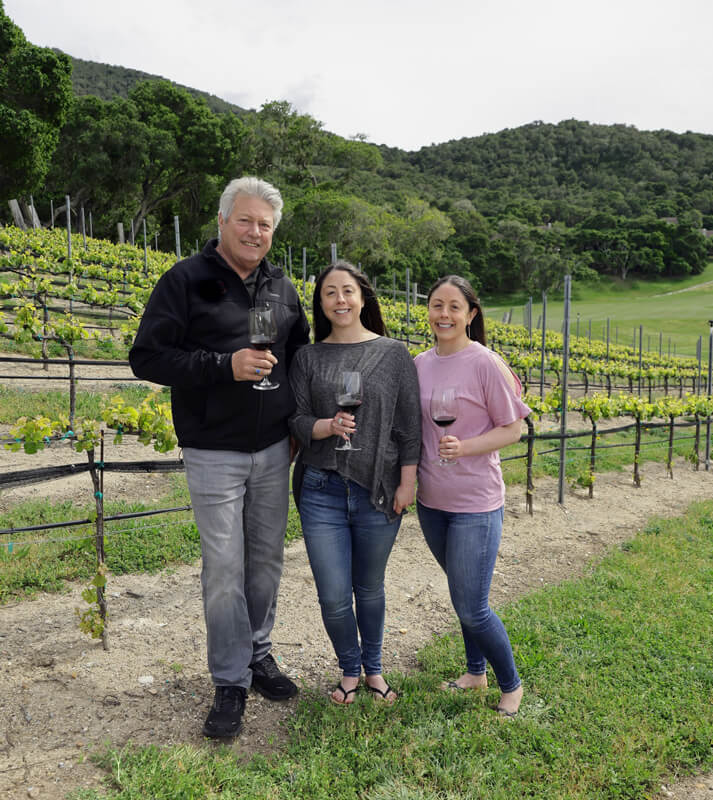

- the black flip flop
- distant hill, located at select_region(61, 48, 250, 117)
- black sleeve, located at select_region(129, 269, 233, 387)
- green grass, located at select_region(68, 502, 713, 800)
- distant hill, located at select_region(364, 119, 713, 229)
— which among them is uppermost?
distant hill, located at select_region(61, 48, 250, 117)

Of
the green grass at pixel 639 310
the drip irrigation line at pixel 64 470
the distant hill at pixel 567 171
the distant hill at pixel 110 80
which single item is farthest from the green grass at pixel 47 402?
the distant hill at pixel 110 80

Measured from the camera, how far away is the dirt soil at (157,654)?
252cm

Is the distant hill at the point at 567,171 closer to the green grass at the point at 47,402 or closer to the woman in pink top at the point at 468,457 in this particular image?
the green grass at the point at 47,402

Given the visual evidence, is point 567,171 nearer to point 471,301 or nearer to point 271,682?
point 471,301

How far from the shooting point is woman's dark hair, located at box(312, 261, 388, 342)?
2.66m

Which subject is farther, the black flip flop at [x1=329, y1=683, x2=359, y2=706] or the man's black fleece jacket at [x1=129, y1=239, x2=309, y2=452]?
the black flip flop at [x1=329, y1=683, x2=359, y2=706]

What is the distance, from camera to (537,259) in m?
55.8

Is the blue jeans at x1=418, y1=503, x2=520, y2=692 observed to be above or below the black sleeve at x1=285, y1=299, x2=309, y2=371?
below

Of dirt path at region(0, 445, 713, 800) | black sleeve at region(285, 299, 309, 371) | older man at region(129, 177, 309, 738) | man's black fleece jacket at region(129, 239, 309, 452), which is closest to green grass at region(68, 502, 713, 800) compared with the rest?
dirt path at region(0, 445, 713, 800)

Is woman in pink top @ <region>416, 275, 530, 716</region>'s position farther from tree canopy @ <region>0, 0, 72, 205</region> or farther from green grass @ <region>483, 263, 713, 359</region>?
green grass @ <region>483, 263, 713, 359</region>

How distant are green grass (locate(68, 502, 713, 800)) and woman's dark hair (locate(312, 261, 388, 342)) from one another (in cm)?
169

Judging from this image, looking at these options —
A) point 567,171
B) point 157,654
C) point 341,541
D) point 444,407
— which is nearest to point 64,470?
point 157,654

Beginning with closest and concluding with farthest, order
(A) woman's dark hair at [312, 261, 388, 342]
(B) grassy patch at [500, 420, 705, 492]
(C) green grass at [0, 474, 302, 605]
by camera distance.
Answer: (A) woman's dark hair at [312, 261, 388, 342] < (C) green grass at [0, 474, 302, 605] < (B) grassy patch at [500, 420, 705, 492]

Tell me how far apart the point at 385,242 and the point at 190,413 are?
31.2 m
